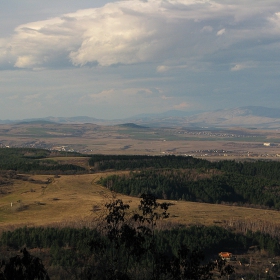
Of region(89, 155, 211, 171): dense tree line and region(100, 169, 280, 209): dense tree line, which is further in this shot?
region(89, 155, 211, 171): dense tree line

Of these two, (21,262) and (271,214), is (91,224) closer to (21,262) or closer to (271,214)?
(271,214)

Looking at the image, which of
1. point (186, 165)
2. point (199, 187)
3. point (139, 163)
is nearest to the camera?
point (199, 187)

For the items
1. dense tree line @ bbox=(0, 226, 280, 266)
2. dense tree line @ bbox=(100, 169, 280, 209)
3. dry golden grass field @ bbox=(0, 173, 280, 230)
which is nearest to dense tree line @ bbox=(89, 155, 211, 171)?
dense tree line @ bbox=(100, 169, 280, 209)

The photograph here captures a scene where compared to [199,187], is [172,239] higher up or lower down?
lower down

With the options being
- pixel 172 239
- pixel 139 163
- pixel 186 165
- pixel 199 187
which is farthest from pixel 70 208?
pixel 186 165

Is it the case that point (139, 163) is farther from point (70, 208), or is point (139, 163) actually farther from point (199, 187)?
point (70, 208)

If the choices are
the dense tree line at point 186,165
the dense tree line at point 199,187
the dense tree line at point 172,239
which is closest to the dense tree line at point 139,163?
the dense tree line at point 186,165

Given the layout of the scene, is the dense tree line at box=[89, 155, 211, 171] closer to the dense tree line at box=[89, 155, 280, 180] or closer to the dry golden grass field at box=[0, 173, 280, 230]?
the dense tree line at box=[89, 155, 280, 180]

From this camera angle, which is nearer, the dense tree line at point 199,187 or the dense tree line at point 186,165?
the dense tree line at point 199,187

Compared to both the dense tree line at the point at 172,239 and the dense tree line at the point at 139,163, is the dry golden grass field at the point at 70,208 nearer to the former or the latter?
the dense tree line at the point at 172,239
